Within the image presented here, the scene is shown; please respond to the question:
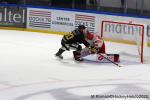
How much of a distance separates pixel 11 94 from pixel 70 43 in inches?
132

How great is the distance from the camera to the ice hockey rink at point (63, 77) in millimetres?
7223

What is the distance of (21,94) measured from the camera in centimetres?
726

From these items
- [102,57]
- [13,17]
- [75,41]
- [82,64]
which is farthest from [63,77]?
[13,17]

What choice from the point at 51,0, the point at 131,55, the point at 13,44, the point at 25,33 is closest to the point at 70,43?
the point at 131,55

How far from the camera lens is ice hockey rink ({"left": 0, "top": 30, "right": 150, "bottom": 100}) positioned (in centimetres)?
722

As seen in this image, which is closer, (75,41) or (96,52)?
(96,52)

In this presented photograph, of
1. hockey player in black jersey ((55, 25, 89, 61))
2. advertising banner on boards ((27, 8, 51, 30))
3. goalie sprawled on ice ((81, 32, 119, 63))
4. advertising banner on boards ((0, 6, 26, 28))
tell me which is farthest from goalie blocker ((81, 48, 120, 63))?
advertising banner on boards ((0, 6, 26, 28))

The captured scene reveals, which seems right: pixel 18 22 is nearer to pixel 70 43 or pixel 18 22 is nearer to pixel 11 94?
pixel 70 43

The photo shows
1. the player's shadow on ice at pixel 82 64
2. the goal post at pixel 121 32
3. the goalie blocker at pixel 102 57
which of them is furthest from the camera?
the goal post at pixel 121 32

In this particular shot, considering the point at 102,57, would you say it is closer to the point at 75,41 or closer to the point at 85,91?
the point at 75,41

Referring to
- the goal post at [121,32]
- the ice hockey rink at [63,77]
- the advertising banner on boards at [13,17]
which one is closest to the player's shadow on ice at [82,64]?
the ice hockey rink at [63,77]

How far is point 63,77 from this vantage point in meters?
8.53

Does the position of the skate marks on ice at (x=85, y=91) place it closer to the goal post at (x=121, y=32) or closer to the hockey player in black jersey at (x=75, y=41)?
the hockey player in black jersey at (x=75, y=41)

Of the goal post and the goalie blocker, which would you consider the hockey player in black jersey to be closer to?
the goalie blocker
